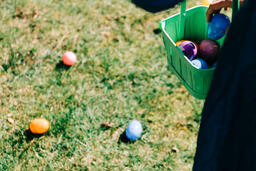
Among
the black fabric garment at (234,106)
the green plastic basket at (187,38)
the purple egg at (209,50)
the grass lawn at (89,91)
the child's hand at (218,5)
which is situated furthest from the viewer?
the grass lawn at (89,91)

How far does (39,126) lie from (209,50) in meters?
1.59

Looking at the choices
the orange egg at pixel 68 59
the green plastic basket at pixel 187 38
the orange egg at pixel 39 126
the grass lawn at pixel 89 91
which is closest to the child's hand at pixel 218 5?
the green plastic basket at pixel 187 38

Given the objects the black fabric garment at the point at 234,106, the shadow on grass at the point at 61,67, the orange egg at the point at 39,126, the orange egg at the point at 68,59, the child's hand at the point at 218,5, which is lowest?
the orange egg at the point at 39,126

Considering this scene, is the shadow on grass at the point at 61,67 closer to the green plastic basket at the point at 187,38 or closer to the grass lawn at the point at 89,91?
the grass lawn at the point at 89,91

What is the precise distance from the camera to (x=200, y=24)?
1841 mm

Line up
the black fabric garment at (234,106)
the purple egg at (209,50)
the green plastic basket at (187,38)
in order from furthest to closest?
the purple egg at (209,50)
the green plastic basket at (187,38)
the black fabric garment at (234,106)

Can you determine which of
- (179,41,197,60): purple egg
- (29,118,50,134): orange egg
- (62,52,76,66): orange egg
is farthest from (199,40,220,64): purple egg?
(62,52,76,66): orange egg

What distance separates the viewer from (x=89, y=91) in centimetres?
294

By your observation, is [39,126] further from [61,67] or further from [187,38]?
[187,38]

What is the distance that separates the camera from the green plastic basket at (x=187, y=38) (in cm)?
149

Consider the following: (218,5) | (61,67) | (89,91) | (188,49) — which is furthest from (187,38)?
(61,67)

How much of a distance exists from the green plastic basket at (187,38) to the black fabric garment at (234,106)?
23 centimetres

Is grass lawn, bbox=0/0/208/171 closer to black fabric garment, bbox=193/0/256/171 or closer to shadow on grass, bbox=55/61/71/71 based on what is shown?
shadow on grass, bbox=55/61/71/71

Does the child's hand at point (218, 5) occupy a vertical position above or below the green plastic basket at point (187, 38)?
above
